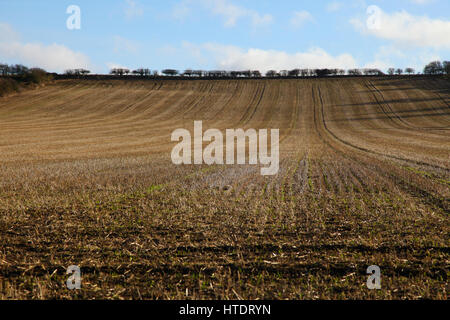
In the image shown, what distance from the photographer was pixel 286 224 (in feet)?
27.1

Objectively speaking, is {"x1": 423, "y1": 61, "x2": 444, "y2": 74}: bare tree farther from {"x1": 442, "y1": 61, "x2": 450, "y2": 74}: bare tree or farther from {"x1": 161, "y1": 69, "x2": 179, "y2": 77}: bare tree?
{"x1": 161, "y1": 69, "x2": 179, "y2": 77}: bare tree

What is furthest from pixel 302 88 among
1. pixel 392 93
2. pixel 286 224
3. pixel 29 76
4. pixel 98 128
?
pixel 286 224

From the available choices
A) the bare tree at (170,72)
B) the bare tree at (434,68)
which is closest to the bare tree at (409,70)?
the bare tree at (434,68)

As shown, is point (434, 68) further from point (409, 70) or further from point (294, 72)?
point (294, 72)

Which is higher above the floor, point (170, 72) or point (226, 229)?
point (170, 72)

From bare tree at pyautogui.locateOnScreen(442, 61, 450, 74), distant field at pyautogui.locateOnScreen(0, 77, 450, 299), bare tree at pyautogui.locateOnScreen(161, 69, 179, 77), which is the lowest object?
distant field at pyautogui.locateOnScreen(0, 77, 450, 299)

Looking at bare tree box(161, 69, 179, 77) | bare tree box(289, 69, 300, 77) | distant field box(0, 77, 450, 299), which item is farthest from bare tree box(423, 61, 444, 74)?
distant field box(0, 77, 450, 299)

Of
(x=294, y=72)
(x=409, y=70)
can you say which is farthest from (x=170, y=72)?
(x=409, y=70)

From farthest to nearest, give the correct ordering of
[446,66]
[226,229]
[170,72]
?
1. [170,72]
2. [446,66]
3. [226,229]

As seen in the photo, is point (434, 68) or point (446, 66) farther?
point (434, 68)

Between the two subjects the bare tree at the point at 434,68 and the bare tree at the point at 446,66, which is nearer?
the bare tree at the point at 446,66

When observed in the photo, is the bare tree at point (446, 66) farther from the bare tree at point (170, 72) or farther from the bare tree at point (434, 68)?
the bare tree at point (170, 72)

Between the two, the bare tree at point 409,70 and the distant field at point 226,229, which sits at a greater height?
the bare tree at point 409,70

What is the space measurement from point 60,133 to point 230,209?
42.4m
